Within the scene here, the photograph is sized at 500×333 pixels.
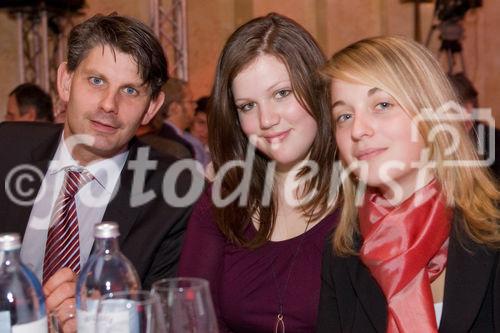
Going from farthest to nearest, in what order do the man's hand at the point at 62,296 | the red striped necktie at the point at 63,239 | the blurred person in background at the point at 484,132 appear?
the blurred person in background at the point at 484,132 < the red striped necktie at the point at 63,239 < the man's hand at the point at 62,296

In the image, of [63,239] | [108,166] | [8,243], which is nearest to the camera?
[8,243]

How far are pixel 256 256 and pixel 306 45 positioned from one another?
0.66 metres

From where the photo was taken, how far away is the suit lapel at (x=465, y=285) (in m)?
1.59

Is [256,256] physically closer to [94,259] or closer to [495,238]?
[495,238]

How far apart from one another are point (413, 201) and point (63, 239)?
94 centimetres

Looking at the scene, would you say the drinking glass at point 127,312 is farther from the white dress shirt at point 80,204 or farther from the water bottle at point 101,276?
the white dress shirt at point 80,204

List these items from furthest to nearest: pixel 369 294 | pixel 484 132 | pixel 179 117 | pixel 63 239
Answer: pixel 179 117
pixel 484 132
pixel 63 239
pixel 369 294

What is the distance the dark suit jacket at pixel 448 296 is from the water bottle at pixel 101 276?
26.2 inches

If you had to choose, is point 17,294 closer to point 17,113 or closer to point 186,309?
point 186,309

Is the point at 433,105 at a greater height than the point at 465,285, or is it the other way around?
the point at 433,105

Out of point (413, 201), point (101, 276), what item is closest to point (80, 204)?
point (101, 276)

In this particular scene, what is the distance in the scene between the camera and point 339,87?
1.69 metres

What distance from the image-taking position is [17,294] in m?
1.20

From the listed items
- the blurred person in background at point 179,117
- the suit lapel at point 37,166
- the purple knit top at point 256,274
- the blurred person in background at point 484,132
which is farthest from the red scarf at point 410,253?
the blurred person in background at point 179,117
